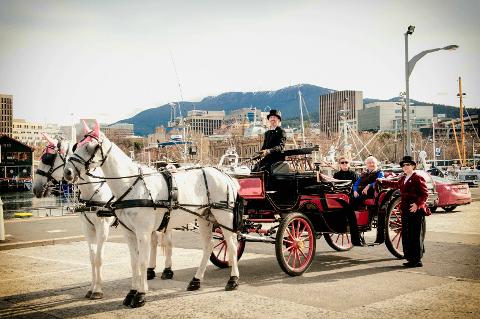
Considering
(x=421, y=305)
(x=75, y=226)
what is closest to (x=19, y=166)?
(x=75, y=226)

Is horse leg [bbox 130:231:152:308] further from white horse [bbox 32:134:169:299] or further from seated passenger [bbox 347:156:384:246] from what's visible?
seated passenger [bbox 347:156:384:246]

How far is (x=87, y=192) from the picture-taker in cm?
780

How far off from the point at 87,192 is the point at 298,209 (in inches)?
154

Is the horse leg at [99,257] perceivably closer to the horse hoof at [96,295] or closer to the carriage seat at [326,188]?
the horse hoof at [96,295]

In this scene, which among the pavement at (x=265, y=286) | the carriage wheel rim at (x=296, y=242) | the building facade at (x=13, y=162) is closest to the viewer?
the pavement at (x=265, y=286)

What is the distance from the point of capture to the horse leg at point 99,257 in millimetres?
7110

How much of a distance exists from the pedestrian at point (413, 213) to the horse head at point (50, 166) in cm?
621

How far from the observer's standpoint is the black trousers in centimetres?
877

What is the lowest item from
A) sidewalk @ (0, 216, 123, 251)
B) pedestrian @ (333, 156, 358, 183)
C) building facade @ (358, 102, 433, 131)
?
sidewalk @ (0, 216, 123, 251)

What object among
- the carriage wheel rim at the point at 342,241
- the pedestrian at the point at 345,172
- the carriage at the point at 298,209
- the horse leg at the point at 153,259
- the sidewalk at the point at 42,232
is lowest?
the sidewalk at the point at 42,232

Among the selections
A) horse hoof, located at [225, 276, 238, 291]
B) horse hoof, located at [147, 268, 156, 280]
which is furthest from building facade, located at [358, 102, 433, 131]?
horse hoof, located at [225, 276, 238, 291]

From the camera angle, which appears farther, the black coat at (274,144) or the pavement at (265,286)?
the black coat at (274,144)

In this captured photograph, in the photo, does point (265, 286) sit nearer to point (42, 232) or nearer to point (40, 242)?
point (40, 242)

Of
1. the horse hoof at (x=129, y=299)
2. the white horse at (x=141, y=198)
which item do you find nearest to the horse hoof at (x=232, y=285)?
the white horse at (x=141, y=198)
